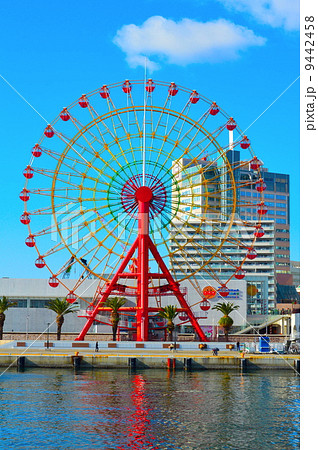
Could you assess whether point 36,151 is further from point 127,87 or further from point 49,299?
point 49,299

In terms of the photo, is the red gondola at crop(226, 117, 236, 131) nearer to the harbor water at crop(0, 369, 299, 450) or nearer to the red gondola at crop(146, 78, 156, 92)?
the red gondola at crop(146, 78, 156, 92)

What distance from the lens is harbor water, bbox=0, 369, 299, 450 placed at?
3775cm

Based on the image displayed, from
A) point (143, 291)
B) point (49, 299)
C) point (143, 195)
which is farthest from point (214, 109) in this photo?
point (49, 299)

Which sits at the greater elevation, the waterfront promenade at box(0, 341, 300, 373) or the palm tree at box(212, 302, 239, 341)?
the palm tree at box(212, 302, 239, 341)

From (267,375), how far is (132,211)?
1109 inches

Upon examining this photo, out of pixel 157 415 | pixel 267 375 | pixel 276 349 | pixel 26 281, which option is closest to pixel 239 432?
pixel 157 415

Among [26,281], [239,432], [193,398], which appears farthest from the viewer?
[26,281]

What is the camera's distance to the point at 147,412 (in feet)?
150

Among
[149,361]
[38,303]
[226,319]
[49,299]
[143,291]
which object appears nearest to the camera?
[149,361]

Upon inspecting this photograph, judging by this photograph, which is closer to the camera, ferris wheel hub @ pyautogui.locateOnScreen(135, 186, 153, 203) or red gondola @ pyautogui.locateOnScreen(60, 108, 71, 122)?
red gondola @ pyautogui.locateOnScreen(60, 108, 71, 122)

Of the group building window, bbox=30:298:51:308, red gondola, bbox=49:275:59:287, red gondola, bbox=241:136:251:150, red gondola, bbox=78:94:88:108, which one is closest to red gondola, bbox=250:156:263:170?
red gondola, bbox=241:136:251:150

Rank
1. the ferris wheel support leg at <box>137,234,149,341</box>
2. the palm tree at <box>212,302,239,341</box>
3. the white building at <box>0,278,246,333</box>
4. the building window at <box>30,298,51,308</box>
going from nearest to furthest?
1. the ferris wheel support leg at <box>137,234,149,341</box>
2. the palm tree at <box>212,302,239,341</box>
3. the white building at <box>0,278,246,333</box>
4. the building window at <box>30,298,51,308</box>
